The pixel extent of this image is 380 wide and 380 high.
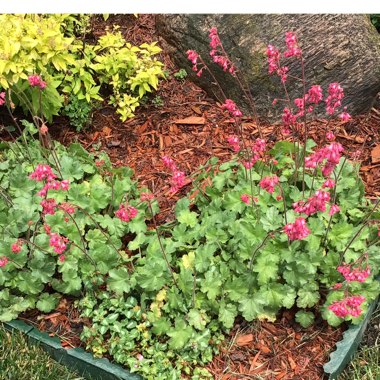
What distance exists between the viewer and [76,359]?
3217 millimetres

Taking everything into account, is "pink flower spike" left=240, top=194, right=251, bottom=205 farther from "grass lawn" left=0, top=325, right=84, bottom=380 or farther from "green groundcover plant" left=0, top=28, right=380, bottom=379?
"grass lawn" left=0, top=325, right=84, bottom=380

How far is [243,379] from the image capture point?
124 inches

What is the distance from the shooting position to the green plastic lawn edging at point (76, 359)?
3133 mm

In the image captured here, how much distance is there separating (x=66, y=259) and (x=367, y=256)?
1.52 metres

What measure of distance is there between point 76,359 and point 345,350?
133 centimetres

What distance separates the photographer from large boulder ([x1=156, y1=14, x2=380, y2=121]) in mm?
4176

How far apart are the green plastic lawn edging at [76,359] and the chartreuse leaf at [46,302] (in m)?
0.11

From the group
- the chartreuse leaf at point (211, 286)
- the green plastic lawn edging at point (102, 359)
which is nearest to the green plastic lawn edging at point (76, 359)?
the green plastic lawn edging at point (102, 359)

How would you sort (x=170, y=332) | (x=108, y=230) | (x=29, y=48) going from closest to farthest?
(x=170, y=332)
(x=108, y=230)
(x=29, y=48)

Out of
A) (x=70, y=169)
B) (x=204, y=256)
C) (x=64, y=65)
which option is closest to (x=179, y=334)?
(x=204, y=256)
